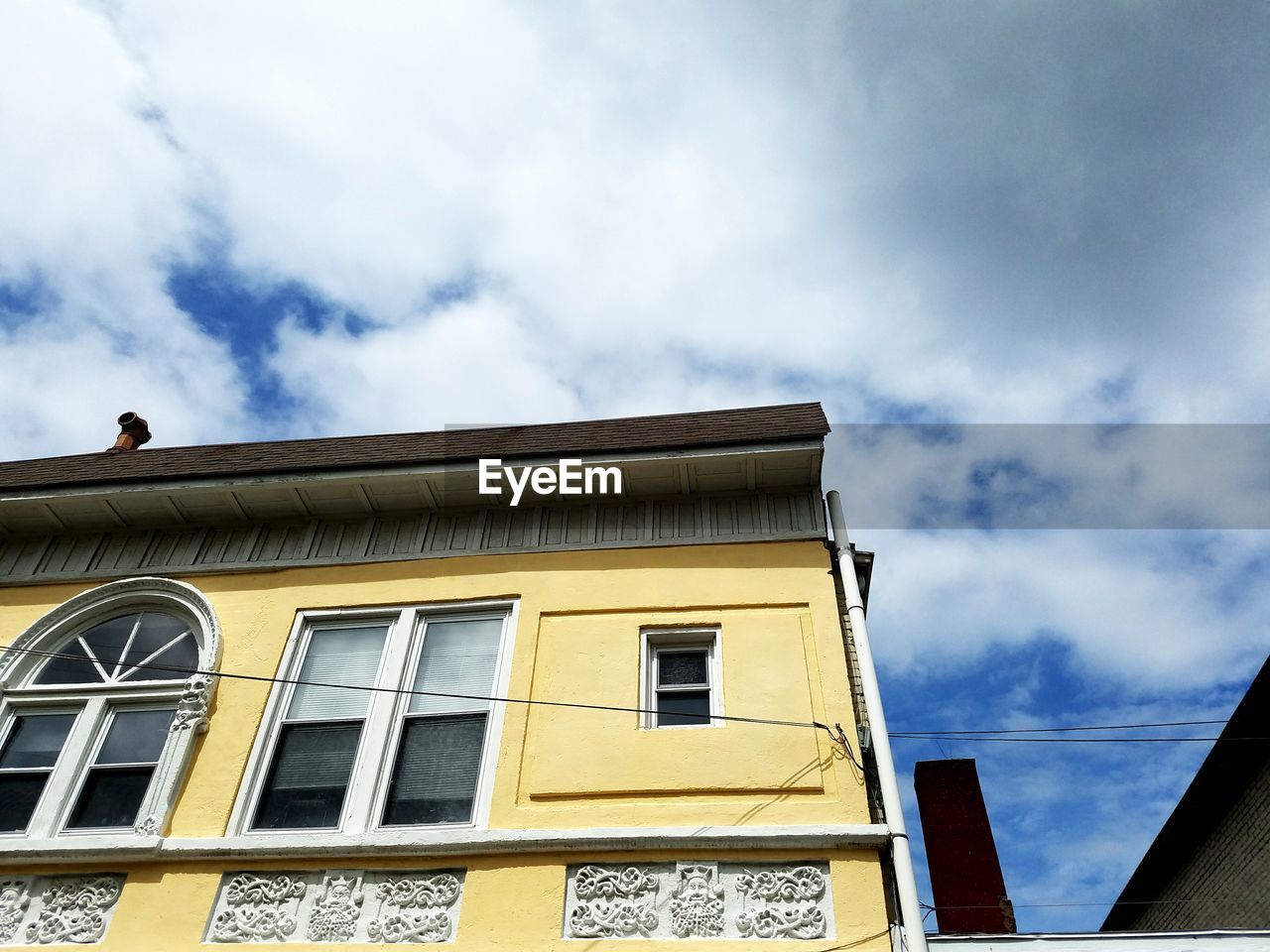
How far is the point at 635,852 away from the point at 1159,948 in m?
3.54

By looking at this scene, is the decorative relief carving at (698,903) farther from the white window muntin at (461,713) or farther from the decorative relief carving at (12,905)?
the decorative relief carving at (12,905)

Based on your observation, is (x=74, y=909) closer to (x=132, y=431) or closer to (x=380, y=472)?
(x=380, y=472)

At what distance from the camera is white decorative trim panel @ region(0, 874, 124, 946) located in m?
7.12

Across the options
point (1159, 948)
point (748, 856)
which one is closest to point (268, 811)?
point (748, 856)

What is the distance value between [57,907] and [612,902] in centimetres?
438

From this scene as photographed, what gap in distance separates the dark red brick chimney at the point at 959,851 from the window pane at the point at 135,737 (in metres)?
7.98

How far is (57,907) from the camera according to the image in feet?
23.8

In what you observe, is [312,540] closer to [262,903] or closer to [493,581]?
[493,581]

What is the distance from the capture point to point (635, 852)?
6902mm

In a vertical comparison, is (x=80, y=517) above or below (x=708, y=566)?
above

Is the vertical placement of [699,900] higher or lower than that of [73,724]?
lower

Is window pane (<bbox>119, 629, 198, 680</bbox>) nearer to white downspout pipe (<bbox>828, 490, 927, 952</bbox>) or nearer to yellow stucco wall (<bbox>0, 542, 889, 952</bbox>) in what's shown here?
yellow stucco wall (<bbox>0, 542, 889, 952</bbox>)

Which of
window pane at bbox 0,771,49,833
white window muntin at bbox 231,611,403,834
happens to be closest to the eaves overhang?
white window muntin at bbox 231,611,403,834

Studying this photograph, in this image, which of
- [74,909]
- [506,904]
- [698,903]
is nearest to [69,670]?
[74,909]
